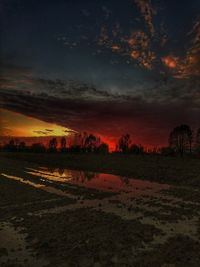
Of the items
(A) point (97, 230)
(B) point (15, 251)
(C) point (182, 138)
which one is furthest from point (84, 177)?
(C) point (182, 138)

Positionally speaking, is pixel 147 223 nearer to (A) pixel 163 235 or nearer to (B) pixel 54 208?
(A) pixel 163 235

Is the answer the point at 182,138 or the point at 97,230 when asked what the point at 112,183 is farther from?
the point at 182,138

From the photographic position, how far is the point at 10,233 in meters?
17.9

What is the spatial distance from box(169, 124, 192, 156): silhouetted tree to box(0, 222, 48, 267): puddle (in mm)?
112903

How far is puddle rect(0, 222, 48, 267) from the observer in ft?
44.4

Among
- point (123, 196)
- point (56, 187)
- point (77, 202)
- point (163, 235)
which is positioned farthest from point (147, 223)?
point (56, 187)

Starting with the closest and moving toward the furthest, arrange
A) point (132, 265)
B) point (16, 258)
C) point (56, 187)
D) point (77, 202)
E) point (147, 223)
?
1. point (132, 265)
2. point (16, 258)
3. point (147, 223)
4. point (77, 202)
5. point (56, 187)

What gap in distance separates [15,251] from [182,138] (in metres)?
120

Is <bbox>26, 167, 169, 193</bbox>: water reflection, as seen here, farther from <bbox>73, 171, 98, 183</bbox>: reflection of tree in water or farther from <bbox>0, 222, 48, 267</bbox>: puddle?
<bbox>0, 222, 48, 267</bbox>: puddle

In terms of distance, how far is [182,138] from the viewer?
127250mm

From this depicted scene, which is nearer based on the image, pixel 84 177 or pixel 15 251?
pixel 15 251

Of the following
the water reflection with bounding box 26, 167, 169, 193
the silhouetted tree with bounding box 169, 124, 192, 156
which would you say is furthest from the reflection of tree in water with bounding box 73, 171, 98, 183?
the silhouetted tree with bounding box 169, 124, 192, 156

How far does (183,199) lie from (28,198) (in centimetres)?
1720

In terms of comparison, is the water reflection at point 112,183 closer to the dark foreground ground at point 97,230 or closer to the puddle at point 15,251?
the dark foreground ground at point 97,230
